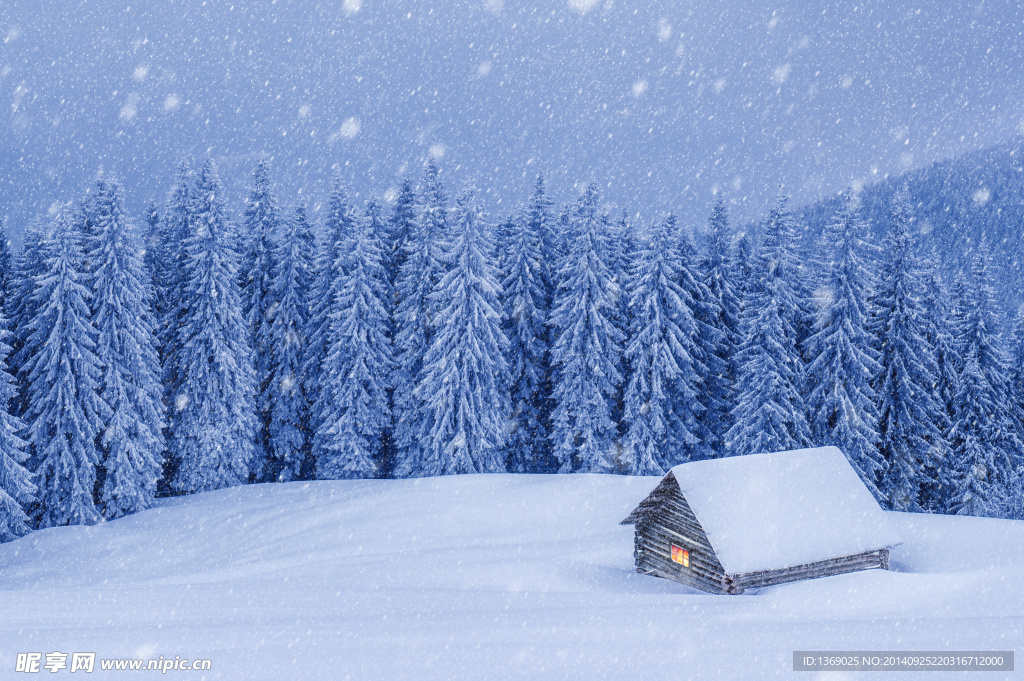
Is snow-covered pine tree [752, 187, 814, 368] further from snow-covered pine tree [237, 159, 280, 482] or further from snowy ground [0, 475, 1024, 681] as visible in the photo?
snow-covered pine tree [237, 159, 280, 482]

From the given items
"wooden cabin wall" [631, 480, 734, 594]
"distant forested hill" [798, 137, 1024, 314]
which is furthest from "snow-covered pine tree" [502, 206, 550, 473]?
"distant forested hill" [798, 137, 1024, 314]

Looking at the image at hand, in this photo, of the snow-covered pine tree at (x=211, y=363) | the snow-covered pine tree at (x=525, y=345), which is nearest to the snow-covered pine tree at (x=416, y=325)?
the snow-covered pine tree at (x=525, y=345)

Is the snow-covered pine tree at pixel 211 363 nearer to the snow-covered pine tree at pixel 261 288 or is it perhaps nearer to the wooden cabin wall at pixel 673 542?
the snow-covered pine tree at pixel 261 288

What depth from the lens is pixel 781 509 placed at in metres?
18.9

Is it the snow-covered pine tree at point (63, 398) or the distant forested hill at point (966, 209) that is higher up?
the distant forested hill at point (966, 209)

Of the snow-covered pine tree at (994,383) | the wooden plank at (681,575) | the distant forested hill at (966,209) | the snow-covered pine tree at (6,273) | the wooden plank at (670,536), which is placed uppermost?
the distant forested hill at (966,209)

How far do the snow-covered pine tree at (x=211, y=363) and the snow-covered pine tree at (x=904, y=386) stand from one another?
1150 inches

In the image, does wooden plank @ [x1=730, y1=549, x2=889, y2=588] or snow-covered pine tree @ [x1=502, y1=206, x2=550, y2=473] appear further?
snow-covered pine tree @ [x1=502, y1=206, x2=550, y2=473]

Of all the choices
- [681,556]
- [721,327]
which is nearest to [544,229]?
[721,327]

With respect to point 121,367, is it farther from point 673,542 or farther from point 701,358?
point 701,358

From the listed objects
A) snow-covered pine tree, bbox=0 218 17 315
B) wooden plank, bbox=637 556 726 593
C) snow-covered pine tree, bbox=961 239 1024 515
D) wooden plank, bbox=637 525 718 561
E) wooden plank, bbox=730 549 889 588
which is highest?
snow-covered pine tree, bbox=0 218 17 315

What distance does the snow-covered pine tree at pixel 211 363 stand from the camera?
32.8 meters

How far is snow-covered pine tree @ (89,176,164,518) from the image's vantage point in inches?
1180

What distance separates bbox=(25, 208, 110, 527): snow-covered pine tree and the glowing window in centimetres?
2362
